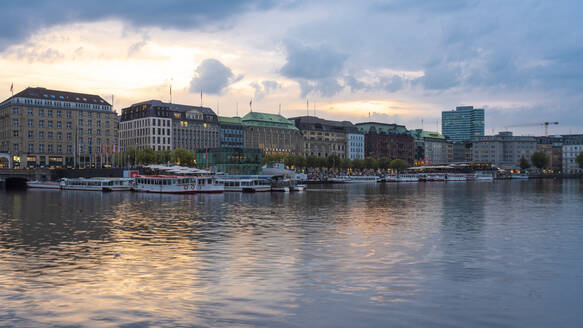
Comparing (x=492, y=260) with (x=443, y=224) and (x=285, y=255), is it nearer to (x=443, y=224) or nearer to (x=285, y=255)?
(x=285, y=255)

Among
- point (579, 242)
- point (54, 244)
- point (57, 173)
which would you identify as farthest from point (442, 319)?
point (57, 173)

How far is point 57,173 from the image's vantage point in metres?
158

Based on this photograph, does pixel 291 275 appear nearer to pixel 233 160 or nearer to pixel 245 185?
pixel 245 185

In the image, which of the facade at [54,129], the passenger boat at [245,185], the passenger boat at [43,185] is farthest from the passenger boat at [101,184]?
the facade at [54,129]

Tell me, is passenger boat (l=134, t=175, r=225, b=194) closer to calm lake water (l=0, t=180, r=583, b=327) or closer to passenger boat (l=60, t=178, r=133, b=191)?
passenger boat (l=60, t=178, r=133, b=191)

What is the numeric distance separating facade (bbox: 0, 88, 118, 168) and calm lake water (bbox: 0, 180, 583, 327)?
142m

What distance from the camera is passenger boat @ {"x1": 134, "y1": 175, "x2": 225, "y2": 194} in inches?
4213

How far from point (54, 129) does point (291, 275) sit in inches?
7048

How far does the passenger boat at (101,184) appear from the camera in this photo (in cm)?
12188

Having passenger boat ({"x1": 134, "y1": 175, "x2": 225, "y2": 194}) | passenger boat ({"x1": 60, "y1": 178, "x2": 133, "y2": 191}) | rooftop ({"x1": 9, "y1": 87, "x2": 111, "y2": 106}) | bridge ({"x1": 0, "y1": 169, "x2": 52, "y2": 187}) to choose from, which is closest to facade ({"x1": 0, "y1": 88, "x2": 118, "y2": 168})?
rooftop ({"x1": 9, "y1": 87, "x2": 111, "y2": 106})

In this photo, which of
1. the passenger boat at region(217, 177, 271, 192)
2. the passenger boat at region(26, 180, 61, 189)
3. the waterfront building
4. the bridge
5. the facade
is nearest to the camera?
the passenger boat at region(217, 177, 271, 192)

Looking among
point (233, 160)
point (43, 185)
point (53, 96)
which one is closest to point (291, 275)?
point (43, 185)

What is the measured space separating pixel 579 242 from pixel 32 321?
113ft

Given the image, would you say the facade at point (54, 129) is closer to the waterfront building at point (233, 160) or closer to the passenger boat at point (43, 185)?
the passenger boat at point (43, 185)
